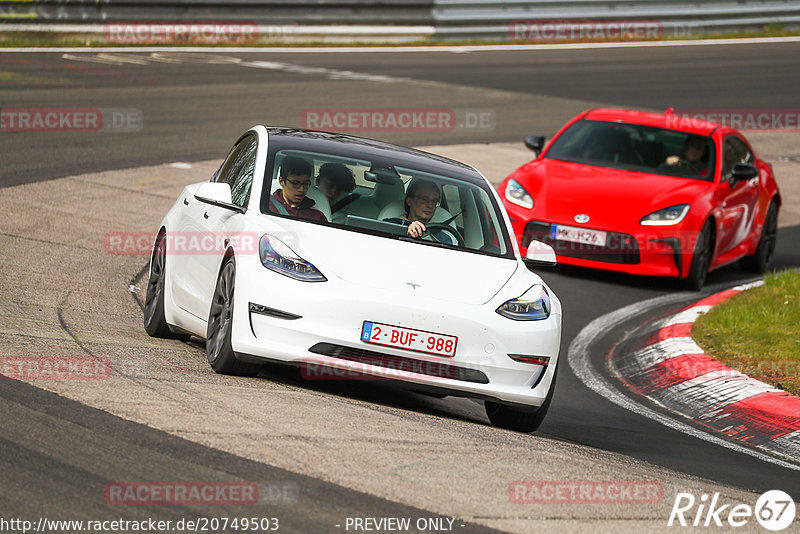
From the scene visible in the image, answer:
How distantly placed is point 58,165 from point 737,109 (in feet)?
45.7

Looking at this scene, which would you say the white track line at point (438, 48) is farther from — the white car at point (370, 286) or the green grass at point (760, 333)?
the white car at point (370, 286)

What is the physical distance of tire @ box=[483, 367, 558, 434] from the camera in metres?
7.35

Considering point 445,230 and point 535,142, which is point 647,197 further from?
point 445,230

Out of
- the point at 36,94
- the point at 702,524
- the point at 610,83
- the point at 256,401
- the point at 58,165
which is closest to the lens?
the point at 702,524

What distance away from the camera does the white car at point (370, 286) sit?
688cm

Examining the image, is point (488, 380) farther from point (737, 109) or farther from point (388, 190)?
point (737, 109)

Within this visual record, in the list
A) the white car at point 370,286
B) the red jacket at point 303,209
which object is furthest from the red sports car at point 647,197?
the red jacket at point 303,209

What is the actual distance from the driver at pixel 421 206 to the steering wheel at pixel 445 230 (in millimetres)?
26

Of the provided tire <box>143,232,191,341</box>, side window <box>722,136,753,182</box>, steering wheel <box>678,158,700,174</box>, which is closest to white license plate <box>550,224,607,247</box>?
steering wheel <box>678,158,700,174</box>

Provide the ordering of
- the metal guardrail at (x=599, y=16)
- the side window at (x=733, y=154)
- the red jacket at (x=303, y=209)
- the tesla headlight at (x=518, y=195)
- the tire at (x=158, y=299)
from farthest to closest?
1. the metal guardrail at (x=599, y=16)
2. the side window at (x=733, y=154)
3. the tesla headlight at (x=518, y=195)
4. the tire at (x=158, y=299)
5. the red jacket at (x=303, y=209)

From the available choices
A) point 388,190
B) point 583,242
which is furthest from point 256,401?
point 583,242

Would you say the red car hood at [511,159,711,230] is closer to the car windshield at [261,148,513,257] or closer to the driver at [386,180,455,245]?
the car windshield at [261,148,513,257]

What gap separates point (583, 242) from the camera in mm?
12570

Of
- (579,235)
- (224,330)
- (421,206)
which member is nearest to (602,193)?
(579,235)
